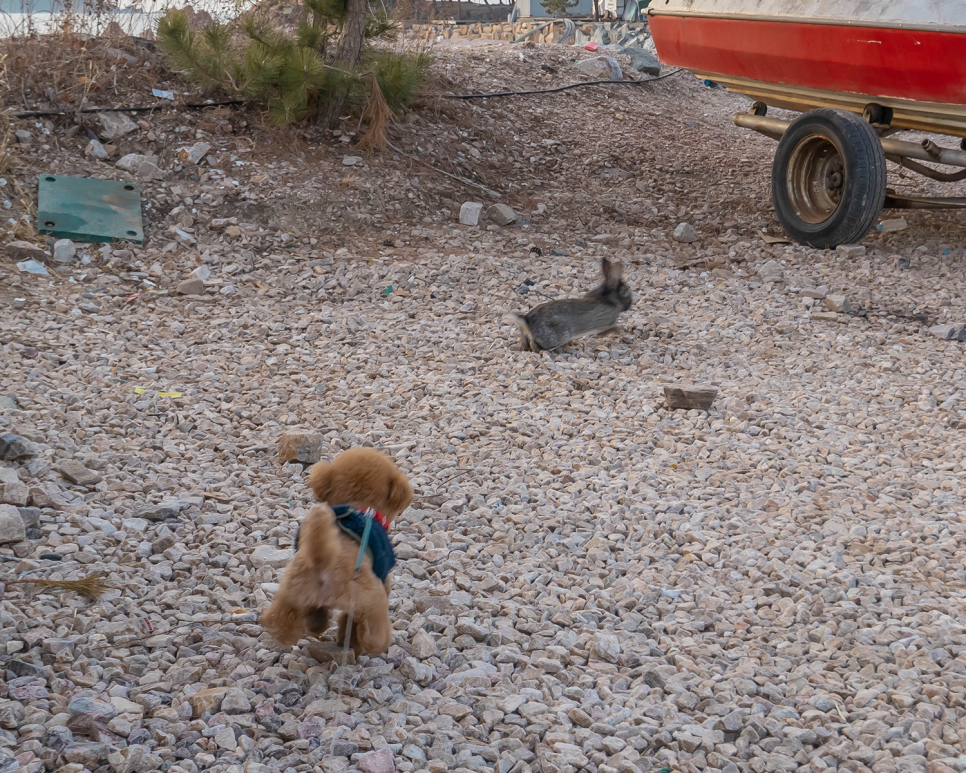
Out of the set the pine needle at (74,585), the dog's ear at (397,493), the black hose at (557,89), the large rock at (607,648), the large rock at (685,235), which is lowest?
the large rock at (607,648)

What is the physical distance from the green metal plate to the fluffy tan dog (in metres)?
4.73

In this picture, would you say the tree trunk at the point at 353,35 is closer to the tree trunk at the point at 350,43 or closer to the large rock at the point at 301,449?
the tree trunk at the point at 350,43

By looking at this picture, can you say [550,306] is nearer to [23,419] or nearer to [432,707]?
[23,419]

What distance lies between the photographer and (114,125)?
7105mm

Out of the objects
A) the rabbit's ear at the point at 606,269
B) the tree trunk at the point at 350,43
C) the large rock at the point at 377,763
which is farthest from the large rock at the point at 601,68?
the large rock at the point at 377,763

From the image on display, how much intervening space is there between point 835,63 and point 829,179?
0.89 metres

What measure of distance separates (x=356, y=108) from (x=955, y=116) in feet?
16.3

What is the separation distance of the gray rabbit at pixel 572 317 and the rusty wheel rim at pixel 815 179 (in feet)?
8.58

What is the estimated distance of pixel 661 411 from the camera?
4328 millimetres

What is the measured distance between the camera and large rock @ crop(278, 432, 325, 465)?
365 cm

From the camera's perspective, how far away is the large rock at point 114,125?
7047mm

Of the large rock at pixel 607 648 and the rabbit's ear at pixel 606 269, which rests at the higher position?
the rabbit's ear at pixel 606 269

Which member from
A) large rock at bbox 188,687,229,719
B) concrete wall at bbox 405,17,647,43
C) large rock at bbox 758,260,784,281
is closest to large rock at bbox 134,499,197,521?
large rock at bbox 188,687,229,719

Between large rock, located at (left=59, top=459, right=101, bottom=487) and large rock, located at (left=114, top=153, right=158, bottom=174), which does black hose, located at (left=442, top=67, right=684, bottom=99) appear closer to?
large rock, located at (left=114, top=153, right=158, bottom=174)
